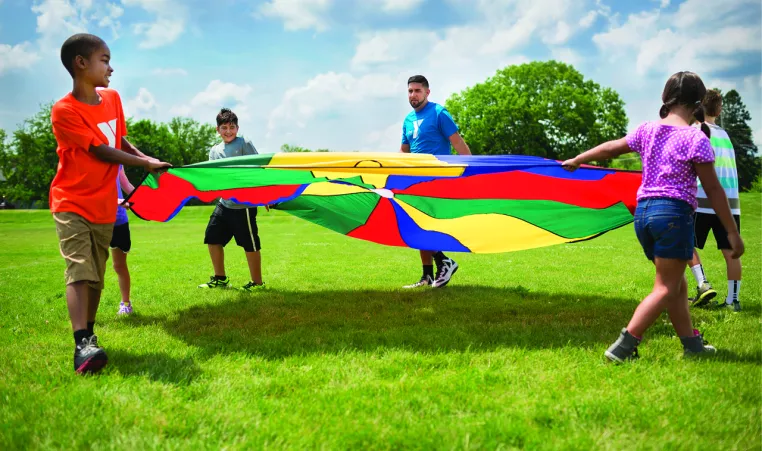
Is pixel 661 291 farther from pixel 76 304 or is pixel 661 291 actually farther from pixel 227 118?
pixel 227 118

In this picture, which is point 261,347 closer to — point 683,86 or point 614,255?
point 683,86

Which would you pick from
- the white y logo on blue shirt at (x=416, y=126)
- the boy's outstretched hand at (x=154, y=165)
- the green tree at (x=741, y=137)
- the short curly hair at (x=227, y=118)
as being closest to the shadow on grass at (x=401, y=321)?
the boy's outstretched hand at (x=154, y=165)

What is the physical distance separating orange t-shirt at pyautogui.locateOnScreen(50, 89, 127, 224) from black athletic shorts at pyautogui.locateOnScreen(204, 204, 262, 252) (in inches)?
95.1

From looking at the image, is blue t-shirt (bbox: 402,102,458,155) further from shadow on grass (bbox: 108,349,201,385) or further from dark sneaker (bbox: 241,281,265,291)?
shadow on grass (bbox: 108,349,201,385)

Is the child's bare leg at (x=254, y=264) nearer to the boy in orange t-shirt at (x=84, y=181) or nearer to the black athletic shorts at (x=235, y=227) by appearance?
the black athletic shorts at (x=235, y=227)

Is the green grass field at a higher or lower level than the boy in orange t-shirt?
lower

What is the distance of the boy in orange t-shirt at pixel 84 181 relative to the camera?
3.21 metres

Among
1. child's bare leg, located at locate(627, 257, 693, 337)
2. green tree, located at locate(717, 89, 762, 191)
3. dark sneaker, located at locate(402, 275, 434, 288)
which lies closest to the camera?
Result: child's bare leg, located at locate(627, 257, 693, 337)

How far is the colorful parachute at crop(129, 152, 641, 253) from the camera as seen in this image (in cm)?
414

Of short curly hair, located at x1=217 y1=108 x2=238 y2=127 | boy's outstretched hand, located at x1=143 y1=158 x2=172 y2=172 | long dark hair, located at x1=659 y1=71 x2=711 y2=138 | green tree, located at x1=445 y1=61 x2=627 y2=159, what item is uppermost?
A: green tree, located at x1=445 y1=61 x2=627 y2=159

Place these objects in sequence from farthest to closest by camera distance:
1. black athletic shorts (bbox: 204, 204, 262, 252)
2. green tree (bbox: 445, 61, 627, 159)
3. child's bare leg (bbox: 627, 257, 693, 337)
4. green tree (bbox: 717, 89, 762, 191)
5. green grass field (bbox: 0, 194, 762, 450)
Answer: green tree (bbox: 717, 89, 762, 191), green tree (bbox: 445, 61, 627, 159), black athletic shorts (bbox: 204, 204, 262, 252), child's bare leg (bbox: 627, 257, 693, 337), green grass field (bbox: 0, 194, 762, 450)

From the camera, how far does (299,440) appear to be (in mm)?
2223

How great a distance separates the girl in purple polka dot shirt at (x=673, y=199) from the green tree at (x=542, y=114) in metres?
42.2

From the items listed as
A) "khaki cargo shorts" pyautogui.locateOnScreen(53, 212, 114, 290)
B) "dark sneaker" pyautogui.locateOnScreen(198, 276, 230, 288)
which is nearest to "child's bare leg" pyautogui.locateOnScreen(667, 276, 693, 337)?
"khaki cargo shorts" pyautogui.locateOnScreen(53, 212, 114, 290)
